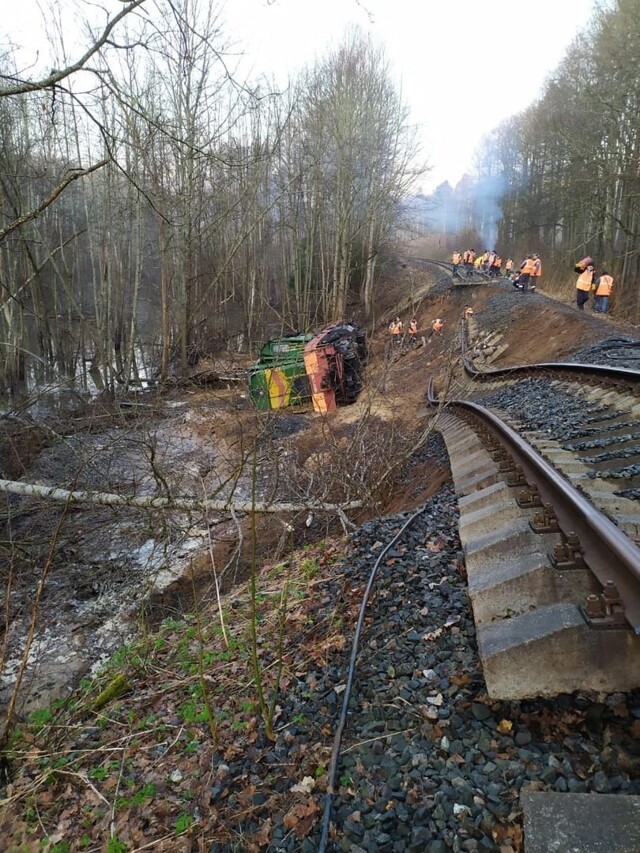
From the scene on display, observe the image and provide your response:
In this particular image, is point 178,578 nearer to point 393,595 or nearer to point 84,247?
point 393,595

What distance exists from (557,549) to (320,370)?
11.8m

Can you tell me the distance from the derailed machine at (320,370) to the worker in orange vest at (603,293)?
26.3ft

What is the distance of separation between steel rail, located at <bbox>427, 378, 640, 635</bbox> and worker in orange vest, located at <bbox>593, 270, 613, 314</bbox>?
14912 mm

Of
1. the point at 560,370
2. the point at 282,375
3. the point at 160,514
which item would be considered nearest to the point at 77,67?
the point at 160,514

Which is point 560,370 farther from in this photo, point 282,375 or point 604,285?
point 604,285

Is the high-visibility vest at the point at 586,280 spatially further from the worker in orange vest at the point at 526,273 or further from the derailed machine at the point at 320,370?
the derailed machine at the point at 320,370

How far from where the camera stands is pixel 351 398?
15.4m

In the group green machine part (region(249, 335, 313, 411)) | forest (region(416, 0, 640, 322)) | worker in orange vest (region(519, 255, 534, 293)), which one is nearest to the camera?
green machine part (region(249, 335, 313, 411))

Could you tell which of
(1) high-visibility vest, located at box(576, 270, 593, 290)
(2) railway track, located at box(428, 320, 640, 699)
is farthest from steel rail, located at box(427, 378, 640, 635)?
(1) high-visibility vest, located at box(576, 270, 593, 290)

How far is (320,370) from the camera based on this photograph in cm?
1428

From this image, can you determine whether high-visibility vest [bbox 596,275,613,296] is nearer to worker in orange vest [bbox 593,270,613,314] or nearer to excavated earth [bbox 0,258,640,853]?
worker in orange vest [bbox 593,270,613,314]

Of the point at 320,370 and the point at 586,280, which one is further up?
the point at 586,280

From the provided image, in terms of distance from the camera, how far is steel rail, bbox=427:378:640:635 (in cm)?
234

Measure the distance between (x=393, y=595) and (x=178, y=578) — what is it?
4.69 m
